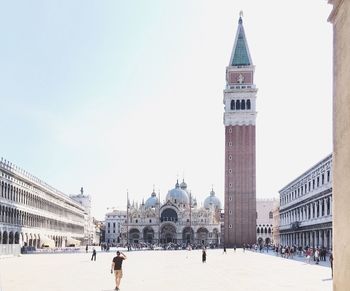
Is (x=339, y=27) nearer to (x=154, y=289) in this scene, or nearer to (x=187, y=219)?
(x=154, y=289)

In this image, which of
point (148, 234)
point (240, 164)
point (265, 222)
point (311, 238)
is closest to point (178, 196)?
point (148, 234)

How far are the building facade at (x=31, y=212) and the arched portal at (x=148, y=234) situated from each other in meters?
23.8

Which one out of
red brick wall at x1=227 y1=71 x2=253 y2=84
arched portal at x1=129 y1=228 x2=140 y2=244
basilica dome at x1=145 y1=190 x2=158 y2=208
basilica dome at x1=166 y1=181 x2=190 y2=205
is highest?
red brick wall at x1=227 y1=71 x2=253 y2=84

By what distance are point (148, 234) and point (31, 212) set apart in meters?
56.1

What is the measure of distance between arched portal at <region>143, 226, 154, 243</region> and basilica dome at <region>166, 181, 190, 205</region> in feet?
33.9

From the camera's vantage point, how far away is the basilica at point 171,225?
120438 mm

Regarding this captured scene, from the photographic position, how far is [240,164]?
293ft

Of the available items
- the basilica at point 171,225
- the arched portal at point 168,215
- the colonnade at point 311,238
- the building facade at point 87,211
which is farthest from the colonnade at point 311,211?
the building facade at point 87,211

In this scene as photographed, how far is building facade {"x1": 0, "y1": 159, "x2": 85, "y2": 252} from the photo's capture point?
58812mm

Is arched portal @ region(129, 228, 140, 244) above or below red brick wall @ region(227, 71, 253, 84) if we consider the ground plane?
below

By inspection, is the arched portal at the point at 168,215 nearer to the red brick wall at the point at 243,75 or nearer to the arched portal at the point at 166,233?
the arched portal at the point at 166,233

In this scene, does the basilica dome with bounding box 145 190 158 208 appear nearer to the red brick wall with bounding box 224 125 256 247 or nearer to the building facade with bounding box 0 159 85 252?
the building facade with bounding box 0 159 85 252

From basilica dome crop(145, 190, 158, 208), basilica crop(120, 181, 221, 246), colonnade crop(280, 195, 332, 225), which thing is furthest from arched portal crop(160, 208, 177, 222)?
colonnade crop(280, 195, 332, 225)

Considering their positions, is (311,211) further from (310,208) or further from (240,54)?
(240,54)
